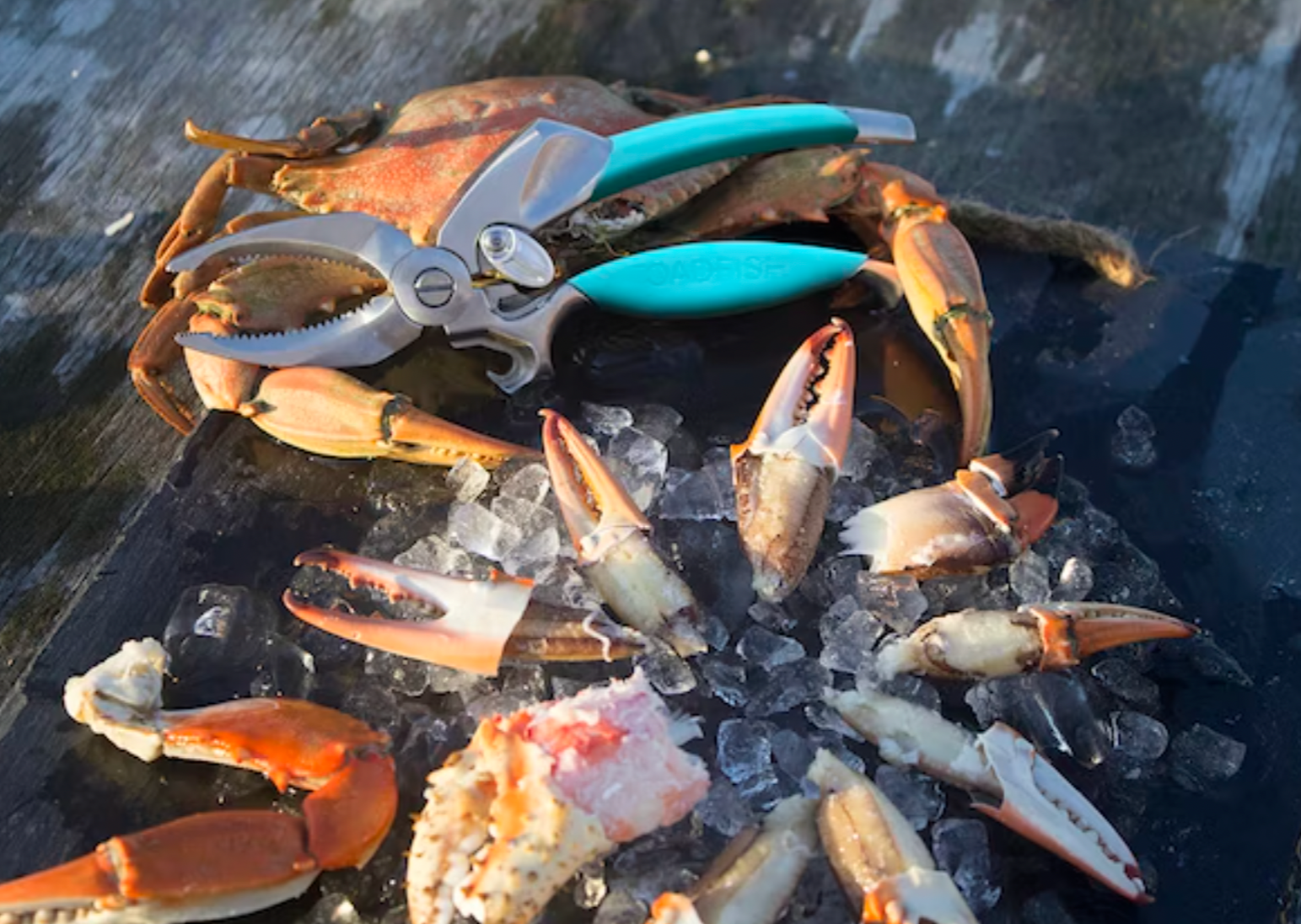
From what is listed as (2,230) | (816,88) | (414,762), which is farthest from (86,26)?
(414,762)

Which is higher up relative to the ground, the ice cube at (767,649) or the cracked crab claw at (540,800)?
the cracked crab claw at (540,800)

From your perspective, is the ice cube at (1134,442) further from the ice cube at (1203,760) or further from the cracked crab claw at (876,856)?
the cracked crab claw at (876,856)

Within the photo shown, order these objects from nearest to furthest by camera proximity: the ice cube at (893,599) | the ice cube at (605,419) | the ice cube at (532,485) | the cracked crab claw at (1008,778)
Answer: the cracked crab claw at (1008,778) < the ice cube at (893,599) < the ice cube at (532,485) < the ice cube at (605,419)

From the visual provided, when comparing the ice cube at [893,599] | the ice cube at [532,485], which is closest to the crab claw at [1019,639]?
the ice cube at [893,599]

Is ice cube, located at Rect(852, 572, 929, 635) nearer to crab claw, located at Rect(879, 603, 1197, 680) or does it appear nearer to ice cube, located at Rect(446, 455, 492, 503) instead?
crab claw, located at Rect(879, 603, 1197, 680)

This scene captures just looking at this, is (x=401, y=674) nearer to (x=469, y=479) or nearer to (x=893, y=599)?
(x=469, y=479)

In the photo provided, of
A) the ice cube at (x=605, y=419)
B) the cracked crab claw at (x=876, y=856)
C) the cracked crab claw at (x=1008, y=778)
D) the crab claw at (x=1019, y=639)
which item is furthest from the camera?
the ice cube at (x=605, y=419)

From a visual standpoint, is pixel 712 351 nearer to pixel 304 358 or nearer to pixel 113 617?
pixel 304 358
